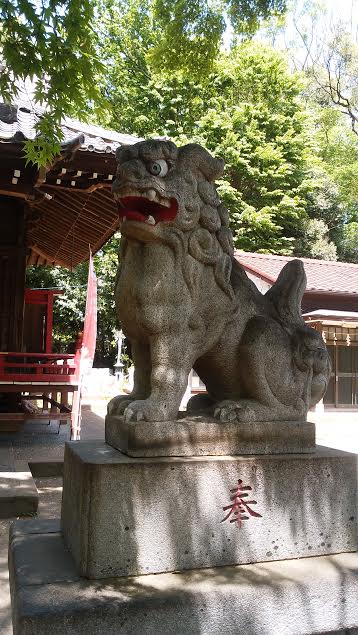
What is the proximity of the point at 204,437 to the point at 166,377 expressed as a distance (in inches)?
14.5

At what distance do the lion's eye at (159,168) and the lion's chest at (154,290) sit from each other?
14.8 inches

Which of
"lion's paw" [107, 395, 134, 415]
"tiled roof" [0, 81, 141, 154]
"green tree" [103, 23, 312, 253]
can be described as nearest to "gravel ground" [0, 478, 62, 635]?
"lion's paw" [107, 395, 134, 415]

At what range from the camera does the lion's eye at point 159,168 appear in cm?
270

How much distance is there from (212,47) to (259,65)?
18.0m

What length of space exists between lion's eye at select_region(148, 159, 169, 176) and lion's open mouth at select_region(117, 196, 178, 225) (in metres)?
0.15

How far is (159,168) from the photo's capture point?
8.97 feet

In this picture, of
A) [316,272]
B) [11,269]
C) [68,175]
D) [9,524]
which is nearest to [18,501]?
[9,524]

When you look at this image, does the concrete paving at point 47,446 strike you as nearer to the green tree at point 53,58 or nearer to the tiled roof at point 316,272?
the green tree at point 53,58

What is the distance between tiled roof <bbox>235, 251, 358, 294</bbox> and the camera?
54.6 feet

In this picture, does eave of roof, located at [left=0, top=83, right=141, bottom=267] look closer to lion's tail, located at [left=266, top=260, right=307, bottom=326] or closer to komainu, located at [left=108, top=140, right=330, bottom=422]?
komainu, located at [left=108, top=140, right=330, bottom=422]

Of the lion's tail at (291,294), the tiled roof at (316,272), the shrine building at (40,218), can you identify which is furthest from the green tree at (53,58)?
the tiled roof at (316,272)

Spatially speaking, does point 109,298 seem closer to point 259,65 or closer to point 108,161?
point 259,65

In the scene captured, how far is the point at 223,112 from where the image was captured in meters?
21.5

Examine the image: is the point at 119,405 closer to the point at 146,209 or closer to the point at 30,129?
the point at 146,209
